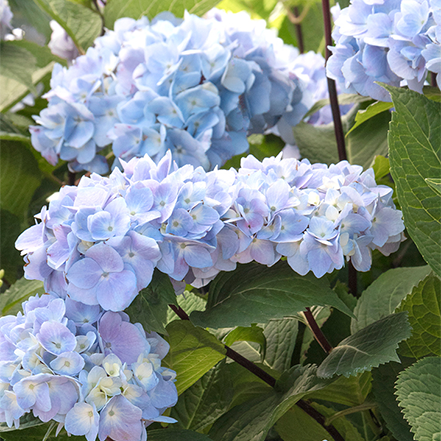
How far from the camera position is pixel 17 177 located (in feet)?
2.21

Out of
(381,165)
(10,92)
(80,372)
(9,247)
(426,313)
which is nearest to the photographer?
(80,372)

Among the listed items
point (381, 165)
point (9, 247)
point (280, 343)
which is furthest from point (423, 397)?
point (9, 247)

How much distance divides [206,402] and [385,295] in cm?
17

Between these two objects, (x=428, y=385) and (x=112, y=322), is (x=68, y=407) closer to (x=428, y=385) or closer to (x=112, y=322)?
(x=112, y=322)

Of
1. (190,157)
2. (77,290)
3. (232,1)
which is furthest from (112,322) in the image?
(232,1)

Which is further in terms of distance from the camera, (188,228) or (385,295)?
(385,295)

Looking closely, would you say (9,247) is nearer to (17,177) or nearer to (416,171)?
(17,177)

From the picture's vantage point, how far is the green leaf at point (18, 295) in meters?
0.47

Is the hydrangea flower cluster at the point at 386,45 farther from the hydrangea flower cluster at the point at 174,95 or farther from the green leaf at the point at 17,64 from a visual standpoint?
the green leaf at the point at 17,64

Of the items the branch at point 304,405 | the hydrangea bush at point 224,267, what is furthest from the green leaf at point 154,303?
the branch at point 304,405

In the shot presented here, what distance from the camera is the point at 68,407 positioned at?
303mm

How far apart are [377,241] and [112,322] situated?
0.18 m

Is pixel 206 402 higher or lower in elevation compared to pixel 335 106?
lower

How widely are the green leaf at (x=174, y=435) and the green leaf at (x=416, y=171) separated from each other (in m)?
0.19
